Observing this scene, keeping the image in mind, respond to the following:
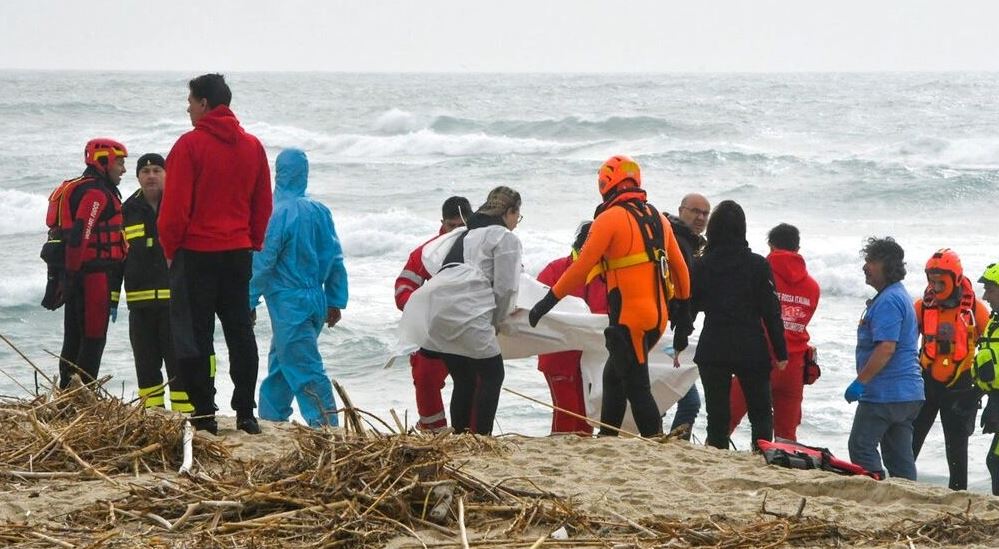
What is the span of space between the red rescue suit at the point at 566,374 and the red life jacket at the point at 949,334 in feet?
6.22

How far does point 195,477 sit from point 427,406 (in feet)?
9.48

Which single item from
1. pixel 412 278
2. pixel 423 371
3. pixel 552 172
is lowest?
pixel 552 172

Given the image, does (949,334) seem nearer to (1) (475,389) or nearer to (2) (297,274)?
(1) (475,389)

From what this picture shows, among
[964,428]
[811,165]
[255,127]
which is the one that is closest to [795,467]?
[964,428]

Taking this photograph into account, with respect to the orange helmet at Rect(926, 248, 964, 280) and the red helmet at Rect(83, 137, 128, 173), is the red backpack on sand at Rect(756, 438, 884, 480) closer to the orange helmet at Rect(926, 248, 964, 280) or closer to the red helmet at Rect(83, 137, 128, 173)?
the orange helmet at Rect(926, 248, 964, 280)

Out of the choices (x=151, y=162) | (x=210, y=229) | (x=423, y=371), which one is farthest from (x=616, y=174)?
(x=151, y=162)

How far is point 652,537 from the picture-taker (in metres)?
4.31

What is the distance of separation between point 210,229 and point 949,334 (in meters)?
4.24

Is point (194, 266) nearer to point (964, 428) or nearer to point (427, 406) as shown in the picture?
point (427, 406)

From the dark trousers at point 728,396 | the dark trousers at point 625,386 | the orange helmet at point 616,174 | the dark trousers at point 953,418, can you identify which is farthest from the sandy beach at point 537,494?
the dark trousers at point 953,418

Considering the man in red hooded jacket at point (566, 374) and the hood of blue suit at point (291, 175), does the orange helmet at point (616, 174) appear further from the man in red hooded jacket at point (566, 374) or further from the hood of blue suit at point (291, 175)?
the hood of blue suit at point (291, 175)

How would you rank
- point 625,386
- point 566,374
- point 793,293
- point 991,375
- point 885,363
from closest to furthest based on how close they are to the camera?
point 625,386
point 885,363
point 991,375
point 793,293
point 566,374

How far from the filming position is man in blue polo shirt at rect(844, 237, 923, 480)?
23.1ft

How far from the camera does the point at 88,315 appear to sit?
7602 mm
